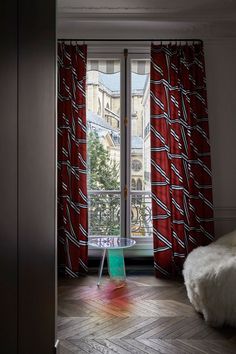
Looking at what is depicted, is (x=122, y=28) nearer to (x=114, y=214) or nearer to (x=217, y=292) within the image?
(x=114, y=214)

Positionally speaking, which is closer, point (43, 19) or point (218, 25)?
point (43, 19)

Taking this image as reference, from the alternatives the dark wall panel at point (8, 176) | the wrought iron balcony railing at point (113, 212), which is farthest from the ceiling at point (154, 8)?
the dark wall panel at point (8, 176)

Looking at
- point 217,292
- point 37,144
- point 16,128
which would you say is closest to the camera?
point 16,128

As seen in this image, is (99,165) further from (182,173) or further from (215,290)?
(215,290)

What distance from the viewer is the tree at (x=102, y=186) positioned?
13.8 ft

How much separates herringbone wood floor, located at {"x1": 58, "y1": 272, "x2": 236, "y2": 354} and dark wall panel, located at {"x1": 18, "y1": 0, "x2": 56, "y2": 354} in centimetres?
76

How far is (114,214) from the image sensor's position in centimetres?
421

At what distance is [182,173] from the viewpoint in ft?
13.1

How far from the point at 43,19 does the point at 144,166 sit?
282 centimetres

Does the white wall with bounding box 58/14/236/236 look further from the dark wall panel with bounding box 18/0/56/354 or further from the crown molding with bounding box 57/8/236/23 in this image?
the dark wall panel with bounding box 18/0/56/354

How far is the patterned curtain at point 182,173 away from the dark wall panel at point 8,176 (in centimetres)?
291

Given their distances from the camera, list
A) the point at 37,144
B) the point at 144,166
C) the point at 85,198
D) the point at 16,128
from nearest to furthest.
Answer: the point at 16,128 → the point at 37,144 → the point at 85,198 → the point at 144,166

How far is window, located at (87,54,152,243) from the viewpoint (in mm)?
4195

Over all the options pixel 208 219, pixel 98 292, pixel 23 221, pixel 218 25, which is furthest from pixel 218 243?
pixel 23 221
